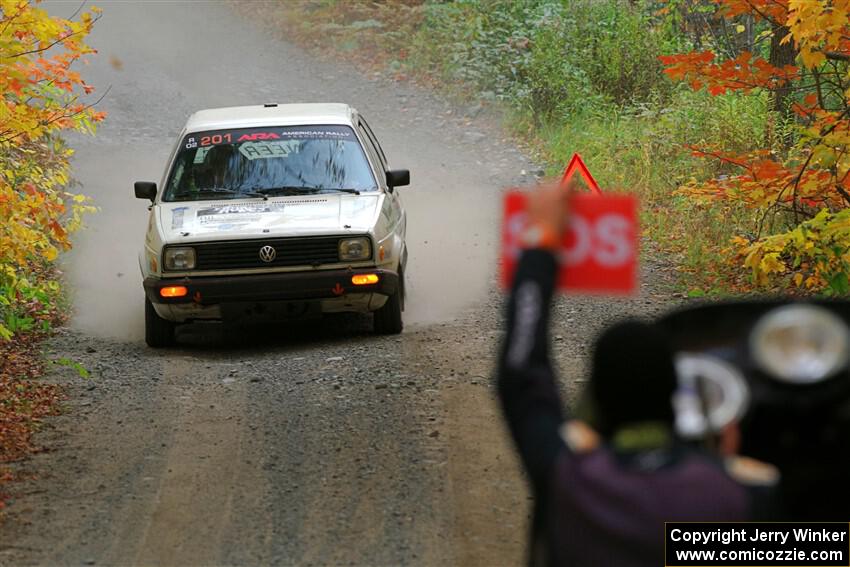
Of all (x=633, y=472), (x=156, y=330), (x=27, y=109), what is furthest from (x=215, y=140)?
(x=633, y=472)

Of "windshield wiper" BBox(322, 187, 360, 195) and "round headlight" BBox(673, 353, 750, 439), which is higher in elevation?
"windshield wiper" BBox(322, 187, 360, 195)

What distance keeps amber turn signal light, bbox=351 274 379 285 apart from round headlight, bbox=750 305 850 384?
7.42m

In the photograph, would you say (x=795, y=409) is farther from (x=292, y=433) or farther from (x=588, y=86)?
(x=588, y=86)

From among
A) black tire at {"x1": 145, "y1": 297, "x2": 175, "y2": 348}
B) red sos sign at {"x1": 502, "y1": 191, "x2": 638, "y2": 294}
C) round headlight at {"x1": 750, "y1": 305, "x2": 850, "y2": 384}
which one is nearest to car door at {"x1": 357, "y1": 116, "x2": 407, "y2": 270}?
black tire at {"x1": 145, "y1": 297, "x2": 175, "y2": 348}

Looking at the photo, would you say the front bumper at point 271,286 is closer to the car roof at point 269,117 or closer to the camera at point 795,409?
the car roof at point 269,117

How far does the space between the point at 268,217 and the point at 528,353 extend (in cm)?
742

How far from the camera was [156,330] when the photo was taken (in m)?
10.5

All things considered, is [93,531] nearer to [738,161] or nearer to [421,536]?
[421,536]

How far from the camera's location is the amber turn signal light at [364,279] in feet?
32.1

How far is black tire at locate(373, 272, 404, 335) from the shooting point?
1029 centimetres

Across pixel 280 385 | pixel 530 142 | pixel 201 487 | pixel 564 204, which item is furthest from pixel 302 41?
pixel 564 204

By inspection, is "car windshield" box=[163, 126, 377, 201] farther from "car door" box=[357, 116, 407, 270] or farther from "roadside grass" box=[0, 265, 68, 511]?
"roadside grass" box=[0, 265, 68, 511]

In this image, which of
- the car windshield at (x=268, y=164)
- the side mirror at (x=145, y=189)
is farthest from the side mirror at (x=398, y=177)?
the side mirror at (x=145, y=189)

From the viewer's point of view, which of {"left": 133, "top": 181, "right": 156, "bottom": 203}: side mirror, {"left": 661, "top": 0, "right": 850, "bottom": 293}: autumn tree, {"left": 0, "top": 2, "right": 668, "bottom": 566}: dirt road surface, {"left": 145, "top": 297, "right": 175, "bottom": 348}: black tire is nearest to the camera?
{"left": 0, "top": 2, "right": 668, "bottom": 566}: dirt road surface
